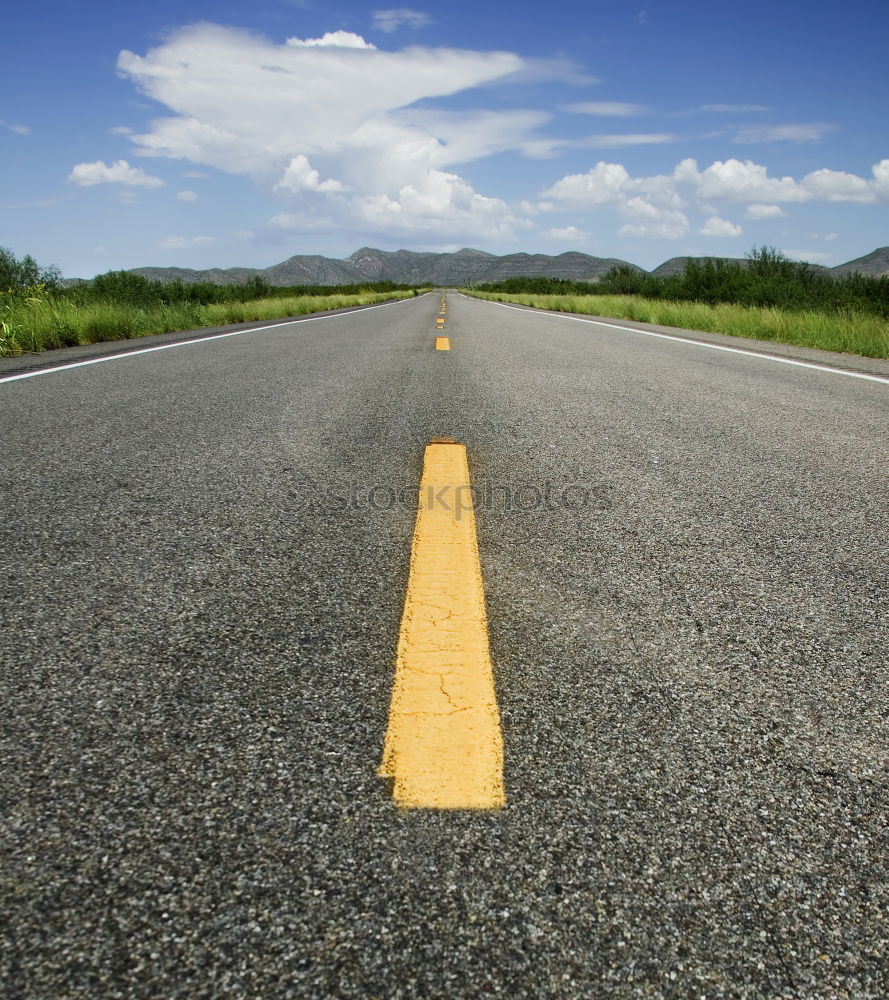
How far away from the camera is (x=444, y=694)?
54.2 inches

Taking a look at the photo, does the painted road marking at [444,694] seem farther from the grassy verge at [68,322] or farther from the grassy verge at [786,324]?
the grassy verge at [786,324]

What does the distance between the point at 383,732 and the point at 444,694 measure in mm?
152

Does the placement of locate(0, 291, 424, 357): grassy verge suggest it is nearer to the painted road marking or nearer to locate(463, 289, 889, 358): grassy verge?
the painted road marking

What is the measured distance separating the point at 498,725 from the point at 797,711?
56 cm

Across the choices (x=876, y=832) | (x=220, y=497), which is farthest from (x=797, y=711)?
(x=220, y=497)

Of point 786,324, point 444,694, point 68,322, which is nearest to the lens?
point 444,694

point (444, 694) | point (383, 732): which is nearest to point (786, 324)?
point (444, 694)

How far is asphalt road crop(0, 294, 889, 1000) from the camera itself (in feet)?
2.89

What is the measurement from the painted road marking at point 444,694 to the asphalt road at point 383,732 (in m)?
0.03

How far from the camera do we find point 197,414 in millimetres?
4402

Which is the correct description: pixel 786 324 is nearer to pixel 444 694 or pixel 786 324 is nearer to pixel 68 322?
pixel 68 322

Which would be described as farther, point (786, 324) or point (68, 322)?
point (786, 324)

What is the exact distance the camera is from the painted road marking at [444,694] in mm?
1141

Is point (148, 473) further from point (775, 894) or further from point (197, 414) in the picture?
point (775, 894)
